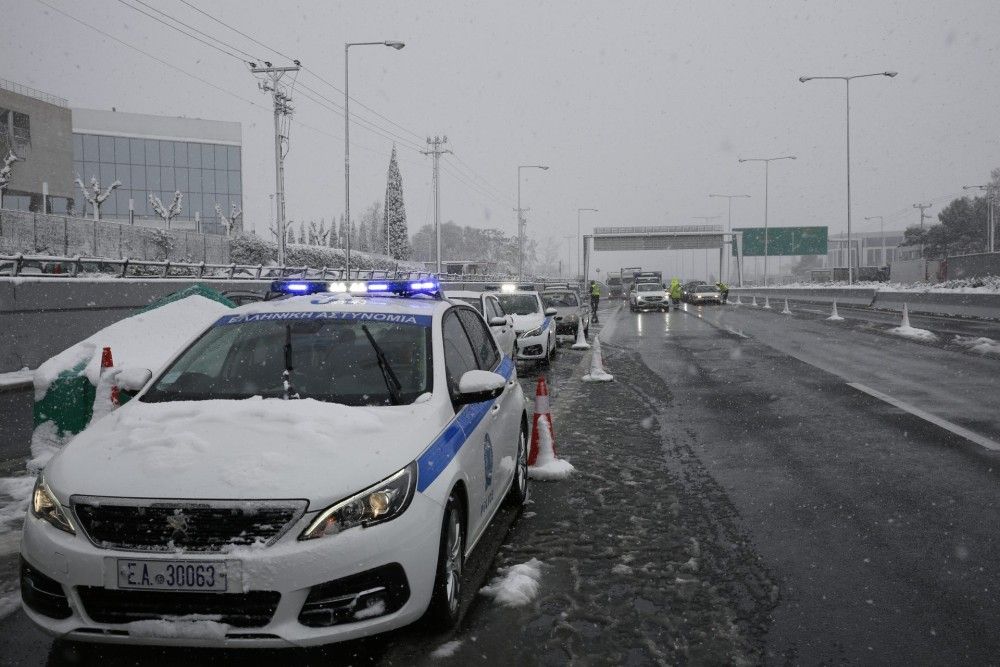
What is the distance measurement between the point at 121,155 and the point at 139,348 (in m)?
86.3

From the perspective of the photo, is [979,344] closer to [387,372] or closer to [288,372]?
[387,372]

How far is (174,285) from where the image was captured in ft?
62.8

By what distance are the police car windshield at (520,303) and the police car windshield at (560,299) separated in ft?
20.3

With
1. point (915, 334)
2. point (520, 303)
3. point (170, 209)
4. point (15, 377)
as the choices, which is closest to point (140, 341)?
point (15, 377)

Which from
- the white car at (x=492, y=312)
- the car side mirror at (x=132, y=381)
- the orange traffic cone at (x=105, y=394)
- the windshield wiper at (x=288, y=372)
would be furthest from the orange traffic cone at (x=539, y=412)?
the white car at (x=492, y=312)

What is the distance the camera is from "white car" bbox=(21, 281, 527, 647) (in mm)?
3420

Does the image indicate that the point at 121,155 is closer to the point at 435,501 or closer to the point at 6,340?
the point at 6,340

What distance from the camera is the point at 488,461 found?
5.18 metres

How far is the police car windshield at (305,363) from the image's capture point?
15.5 feet

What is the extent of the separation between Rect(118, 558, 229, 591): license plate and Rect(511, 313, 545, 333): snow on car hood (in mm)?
13876

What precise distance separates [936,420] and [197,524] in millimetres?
8807

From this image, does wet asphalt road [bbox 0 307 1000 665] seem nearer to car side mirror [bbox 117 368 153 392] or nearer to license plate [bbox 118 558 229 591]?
license plate [bbox 118 558 229 591]

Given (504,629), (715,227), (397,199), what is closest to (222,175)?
(397,199)

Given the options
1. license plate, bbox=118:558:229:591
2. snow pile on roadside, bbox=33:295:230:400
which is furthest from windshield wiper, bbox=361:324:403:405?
snow pile on roadside, bbox=33:295:230:400
